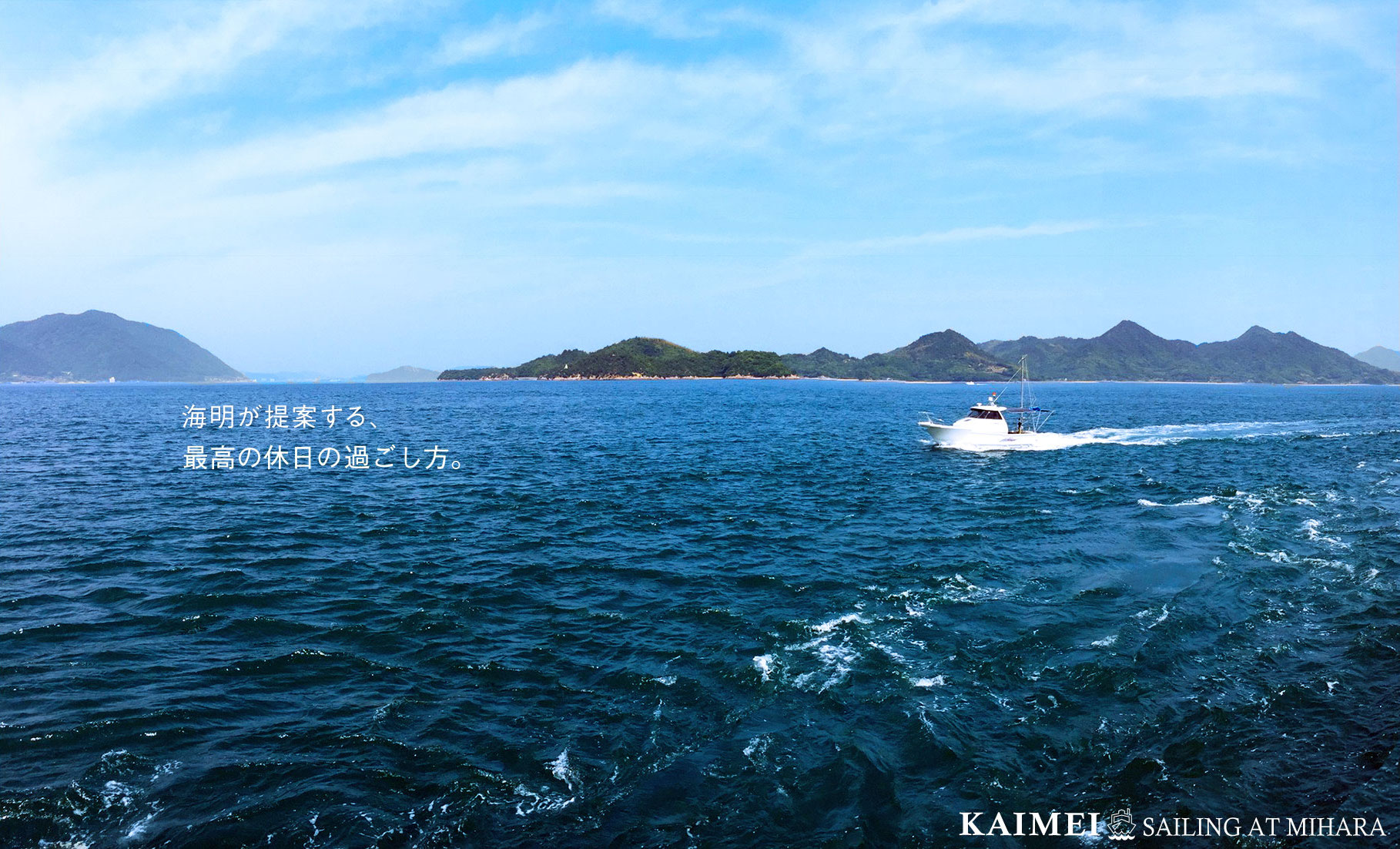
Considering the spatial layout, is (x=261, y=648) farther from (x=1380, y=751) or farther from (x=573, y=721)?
(x=1380, y=751)

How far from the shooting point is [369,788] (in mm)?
13234

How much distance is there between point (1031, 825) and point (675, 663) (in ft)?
31.1

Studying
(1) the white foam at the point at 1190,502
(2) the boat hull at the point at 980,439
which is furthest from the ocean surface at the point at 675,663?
(2) the boat hull at the point at 980,439

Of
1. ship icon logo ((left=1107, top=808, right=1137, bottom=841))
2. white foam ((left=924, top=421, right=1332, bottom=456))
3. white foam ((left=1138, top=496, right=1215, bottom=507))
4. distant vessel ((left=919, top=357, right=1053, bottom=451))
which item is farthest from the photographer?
white foam ((left=924, top=421, right=1332, bottom=456))

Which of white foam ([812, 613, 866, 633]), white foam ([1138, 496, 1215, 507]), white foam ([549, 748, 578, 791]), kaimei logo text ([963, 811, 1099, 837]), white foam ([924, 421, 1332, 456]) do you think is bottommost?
kaimei logo text ([963, 811, 1099, 837])

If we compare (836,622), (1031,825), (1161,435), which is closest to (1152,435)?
(1161,435)

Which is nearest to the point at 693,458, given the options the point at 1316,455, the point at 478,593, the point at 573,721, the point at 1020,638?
the point at 478,593

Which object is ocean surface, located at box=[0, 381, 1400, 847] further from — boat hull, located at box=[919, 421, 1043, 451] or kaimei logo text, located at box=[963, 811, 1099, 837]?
boat hull, located at box=[919, 421, 1043, 451]

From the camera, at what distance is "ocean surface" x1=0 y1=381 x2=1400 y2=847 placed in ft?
42.4

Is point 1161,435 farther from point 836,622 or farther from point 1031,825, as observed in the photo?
point 1031,825

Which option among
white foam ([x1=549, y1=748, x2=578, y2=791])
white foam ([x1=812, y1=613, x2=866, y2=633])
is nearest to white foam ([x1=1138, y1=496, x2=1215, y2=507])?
white foam ([x1=812, y1=613, x2=866, y2=633])

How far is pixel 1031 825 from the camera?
12539mm

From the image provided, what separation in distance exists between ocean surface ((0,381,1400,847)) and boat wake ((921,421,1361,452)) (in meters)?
23.2

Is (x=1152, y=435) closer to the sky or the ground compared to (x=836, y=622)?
closer to the sky
